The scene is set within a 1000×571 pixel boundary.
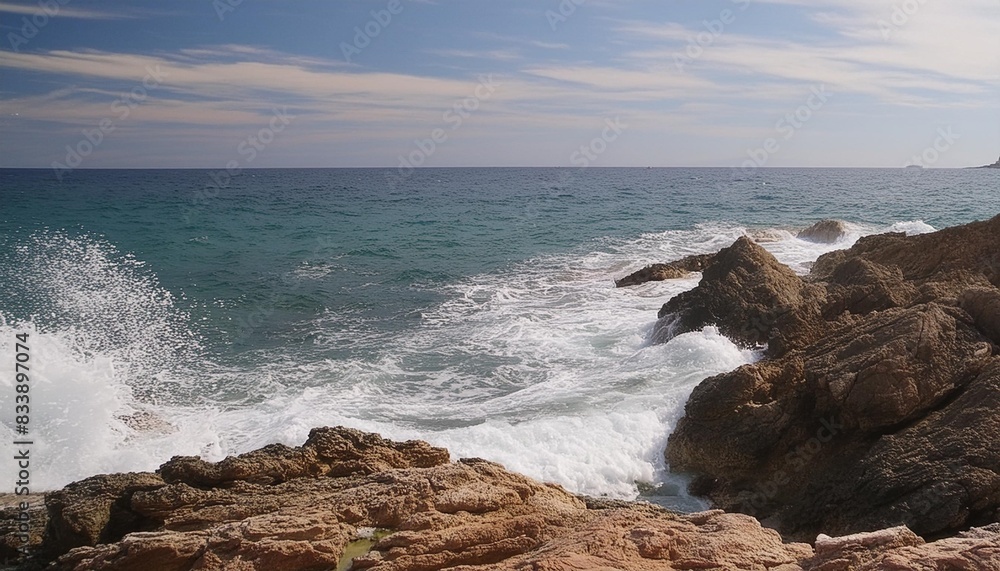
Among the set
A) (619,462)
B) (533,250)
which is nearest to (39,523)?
(619,462)

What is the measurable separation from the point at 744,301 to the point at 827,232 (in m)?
20.0

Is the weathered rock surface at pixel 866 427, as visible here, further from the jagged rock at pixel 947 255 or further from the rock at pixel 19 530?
the rock at pixel 19 530

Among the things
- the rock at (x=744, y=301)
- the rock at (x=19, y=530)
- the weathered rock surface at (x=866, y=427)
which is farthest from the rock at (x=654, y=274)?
the rock at (x=19, y=530)

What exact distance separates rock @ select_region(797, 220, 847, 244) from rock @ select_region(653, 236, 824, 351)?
58.8 feet

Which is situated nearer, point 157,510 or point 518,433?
point 157,510

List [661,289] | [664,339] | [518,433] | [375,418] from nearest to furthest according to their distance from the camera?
[518,433], [375,418], [664,339], [661,289]

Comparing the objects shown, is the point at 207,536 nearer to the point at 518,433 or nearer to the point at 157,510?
the point at 157,510

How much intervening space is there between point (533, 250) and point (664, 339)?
16309 millimetres

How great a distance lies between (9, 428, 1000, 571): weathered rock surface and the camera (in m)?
4.00

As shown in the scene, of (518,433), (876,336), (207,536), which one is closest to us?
(207,536)

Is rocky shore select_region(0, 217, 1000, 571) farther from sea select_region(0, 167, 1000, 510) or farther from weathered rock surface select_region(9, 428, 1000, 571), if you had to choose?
sea select_region(0, 167, 1000, 510)

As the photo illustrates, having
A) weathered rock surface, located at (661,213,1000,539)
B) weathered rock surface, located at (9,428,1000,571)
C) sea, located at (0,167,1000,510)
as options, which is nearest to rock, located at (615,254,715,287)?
sea, located at (0,167,1000,510)

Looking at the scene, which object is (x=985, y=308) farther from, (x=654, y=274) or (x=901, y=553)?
(x=654, y=274)

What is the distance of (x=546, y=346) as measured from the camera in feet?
45.8
